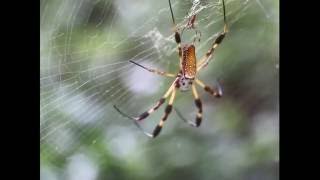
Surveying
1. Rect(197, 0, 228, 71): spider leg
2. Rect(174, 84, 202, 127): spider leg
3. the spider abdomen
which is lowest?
Rect(174, 84, 202, 127): spider leg

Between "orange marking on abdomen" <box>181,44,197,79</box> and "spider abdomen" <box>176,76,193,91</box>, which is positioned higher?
"orange marking on abdomen" <box>181,44,197,79</box>

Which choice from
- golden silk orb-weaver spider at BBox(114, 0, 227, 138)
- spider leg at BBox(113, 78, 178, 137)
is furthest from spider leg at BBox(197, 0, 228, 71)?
spider leg at BBox(113, 78, 178, 137)

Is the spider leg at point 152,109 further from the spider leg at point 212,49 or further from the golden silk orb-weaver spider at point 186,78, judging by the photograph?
the spider leg at point 212,49

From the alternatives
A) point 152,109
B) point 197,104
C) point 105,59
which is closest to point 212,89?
Answer: point 197,104

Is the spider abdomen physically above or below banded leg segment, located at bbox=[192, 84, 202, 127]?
above

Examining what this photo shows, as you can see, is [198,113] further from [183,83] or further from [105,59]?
[105,59]

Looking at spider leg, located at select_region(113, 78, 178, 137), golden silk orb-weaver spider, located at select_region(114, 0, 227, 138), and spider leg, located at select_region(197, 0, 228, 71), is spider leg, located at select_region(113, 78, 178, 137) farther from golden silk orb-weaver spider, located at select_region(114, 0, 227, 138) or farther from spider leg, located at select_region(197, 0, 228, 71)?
spider leg, located at select_region(197, 0, 228, 71)
